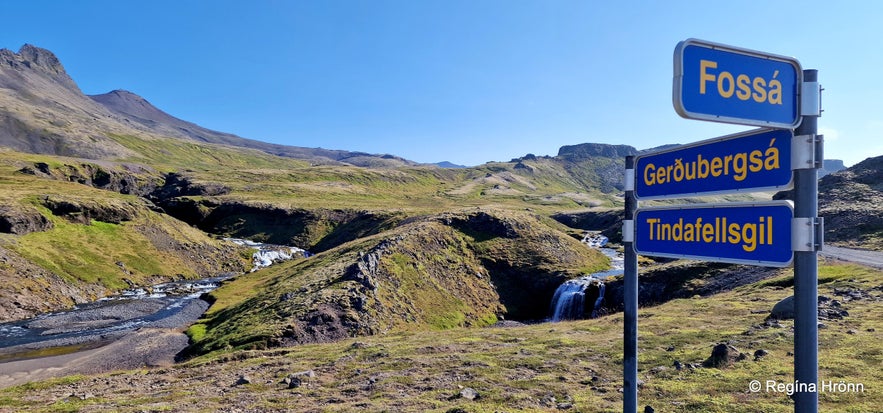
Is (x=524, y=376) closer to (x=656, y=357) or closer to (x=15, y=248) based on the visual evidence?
(x=656, y=357)

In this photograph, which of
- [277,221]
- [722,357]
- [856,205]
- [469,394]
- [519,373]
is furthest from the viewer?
[277,221]

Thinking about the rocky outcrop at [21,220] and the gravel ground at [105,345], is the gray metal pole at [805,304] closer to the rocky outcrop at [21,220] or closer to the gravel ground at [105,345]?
the gravel ground at [105,345]

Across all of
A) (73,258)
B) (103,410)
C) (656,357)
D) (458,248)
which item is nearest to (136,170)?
(73,258)

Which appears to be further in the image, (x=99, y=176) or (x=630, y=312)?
(x=99, y=176)

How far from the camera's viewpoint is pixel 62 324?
156 feet

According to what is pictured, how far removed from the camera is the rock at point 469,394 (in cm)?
1391

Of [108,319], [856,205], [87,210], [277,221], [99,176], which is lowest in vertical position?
[108,319]

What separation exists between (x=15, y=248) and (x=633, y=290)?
7971cm

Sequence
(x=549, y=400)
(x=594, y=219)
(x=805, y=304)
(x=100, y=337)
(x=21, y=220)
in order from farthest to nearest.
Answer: (x=594, y=219) < (x=21, y=220) < (x=100, y=337) < (x=549, y=400) < (x=805, y=304)

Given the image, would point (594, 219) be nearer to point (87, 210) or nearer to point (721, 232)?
point (87, 210)

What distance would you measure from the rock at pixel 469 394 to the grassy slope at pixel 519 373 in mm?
314

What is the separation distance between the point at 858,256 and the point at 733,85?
2119 inches

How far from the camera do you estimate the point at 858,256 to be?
140ft

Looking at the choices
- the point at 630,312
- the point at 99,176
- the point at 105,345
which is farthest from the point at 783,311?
the point at 99,176
